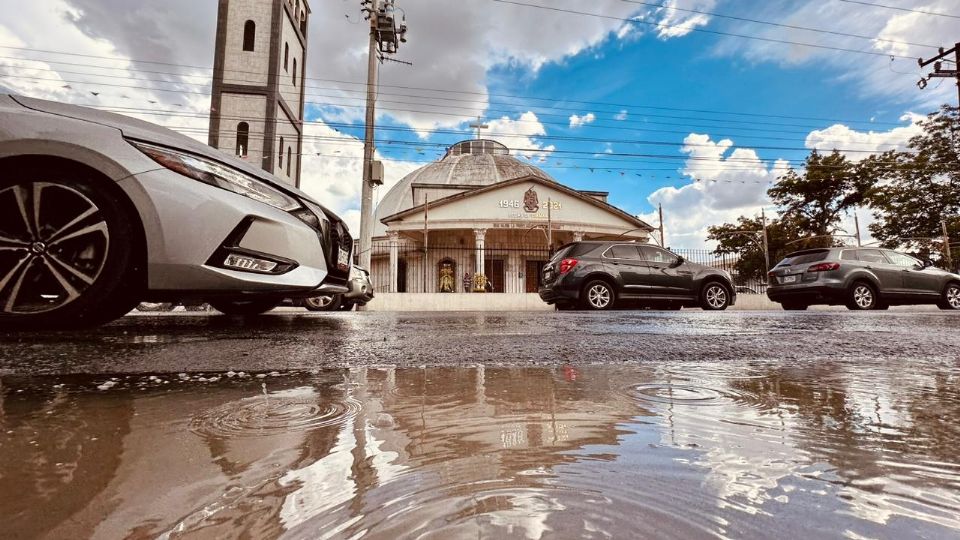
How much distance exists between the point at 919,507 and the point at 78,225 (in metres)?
3.58

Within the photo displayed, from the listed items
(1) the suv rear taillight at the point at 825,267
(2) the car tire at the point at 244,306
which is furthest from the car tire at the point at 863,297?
(2) the car tire at the point at 244,306

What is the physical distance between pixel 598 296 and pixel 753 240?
93.4 feet

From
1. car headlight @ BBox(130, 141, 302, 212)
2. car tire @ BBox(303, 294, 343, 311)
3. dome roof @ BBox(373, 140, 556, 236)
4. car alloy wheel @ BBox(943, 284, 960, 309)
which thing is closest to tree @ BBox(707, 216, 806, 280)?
dome roof @ BBox(373, 140, 556, 236)

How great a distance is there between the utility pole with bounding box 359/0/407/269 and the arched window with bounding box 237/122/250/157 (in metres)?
12.1

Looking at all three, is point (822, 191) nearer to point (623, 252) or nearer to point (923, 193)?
point (923, 193)

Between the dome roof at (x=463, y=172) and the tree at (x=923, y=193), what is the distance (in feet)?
70.1

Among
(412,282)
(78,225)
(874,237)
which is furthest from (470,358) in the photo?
(874,237)

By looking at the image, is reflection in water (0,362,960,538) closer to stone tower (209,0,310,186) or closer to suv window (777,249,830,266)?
suv window (777,249,830,266)

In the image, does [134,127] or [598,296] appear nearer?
[134,127]

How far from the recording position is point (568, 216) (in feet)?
93.6

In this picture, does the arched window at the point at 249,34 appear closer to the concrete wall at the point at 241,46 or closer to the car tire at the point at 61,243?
the concrete wall at the point at 241,46

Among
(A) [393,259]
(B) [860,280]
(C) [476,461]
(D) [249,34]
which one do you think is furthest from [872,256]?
(D) [249,34]

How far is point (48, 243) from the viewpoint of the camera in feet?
9.12

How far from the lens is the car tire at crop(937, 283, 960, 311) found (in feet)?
38.1
